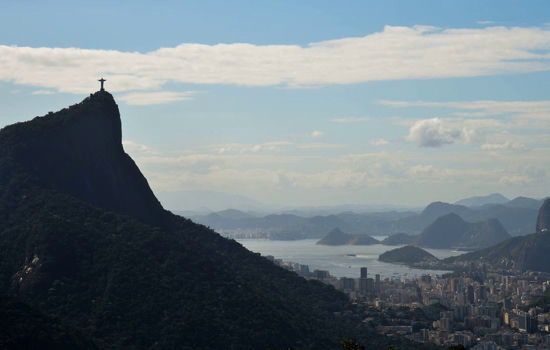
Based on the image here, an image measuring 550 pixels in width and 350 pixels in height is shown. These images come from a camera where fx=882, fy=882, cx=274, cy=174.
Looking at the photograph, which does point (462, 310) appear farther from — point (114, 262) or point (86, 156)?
point (114, 262)

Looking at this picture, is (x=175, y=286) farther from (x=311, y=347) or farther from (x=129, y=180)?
(x=129, y=180)

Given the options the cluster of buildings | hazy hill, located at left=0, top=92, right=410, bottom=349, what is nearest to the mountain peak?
hazy hill, located at left=0, top=92, right=410, bottom=349

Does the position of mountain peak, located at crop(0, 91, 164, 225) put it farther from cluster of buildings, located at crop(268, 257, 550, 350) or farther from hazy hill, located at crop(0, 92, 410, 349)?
cluster of buildings, located at crop(268, 257, 550, 350)

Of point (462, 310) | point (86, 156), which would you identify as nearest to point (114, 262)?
point (86, 156)

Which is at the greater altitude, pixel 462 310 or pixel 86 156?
pixel 86 156

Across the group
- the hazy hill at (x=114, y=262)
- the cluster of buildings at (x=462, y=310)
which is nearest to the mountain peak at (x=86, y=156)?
the hazy hill at (x=114, y=262)

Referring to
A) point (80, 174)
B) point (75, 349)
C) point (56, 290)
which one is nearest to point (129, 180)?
point (80, 174)

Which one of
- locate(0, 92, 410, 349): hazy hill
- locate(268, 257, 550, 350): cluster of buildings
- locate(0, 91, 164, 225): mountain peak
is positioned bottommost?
locate(268, 257, 550, 350): cluster of buildings
